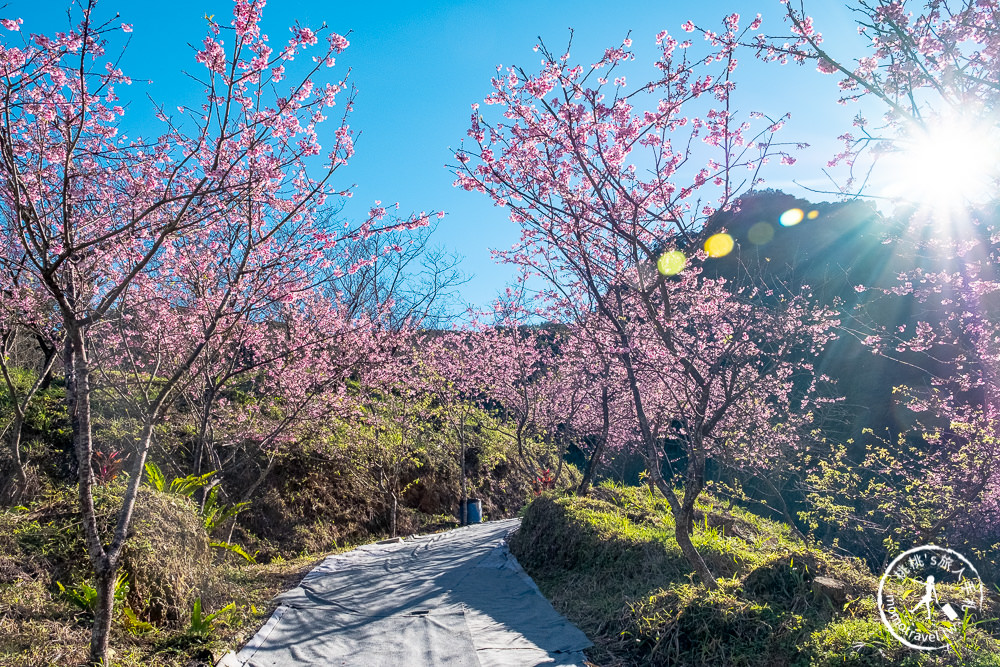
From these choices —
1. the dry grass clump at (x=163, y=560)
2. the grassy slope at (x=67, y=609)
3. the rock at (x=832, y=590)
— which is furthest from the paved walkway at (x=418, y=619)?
the rock at (x=832, y=590)

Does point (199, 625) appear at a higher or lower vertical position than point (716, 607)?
higher

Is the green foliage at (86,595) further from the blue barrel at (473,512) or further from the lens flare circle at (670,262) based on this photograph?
the blue barrel at (473,512)

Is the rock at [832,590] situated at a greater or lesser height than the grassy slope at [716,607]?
greater

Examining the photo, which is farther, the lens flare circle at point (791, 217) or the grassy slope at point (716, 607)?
the lens flare circle at point (791, 217)

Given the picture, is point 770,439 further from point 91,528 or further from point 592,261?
point 91,528

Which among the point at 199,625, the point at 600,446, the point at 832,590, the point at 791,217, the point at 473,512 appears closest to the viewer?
the point at 832,590

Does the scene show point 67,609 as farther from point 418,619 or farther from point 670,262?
point 670,262

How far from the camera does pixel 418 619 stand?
195 inches

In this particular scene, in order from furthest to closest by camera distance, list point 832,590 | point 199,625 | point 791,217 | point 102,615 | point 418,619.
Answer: point 791,217, point 418,619, point 199,625, point 832,590, point 102,615

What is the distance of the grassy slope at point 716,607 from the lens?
10.7 feet

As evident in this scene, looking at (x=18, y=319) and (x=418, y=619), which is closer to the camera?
(x=18, y=319)

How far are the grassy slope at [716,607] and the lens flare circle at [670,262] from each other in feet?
7.46

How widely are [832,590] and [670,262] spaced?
2477 millimetres

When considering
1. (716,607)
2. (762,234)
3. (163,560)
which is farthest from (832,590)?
(762,234)
